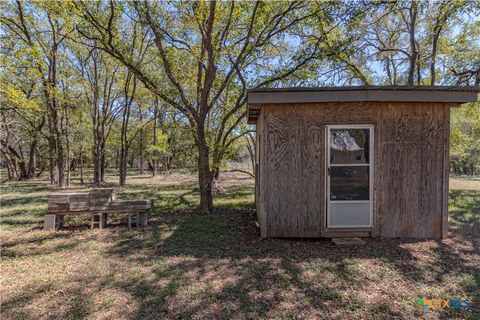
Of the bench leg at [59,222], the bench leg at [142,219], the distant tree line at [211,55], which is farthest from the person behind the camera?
the distant tree line at [211,55]

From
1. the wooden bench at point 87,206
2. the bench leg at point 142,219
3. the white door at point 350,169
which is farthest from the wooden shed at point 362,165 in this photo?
the wooden bench at point 87,206

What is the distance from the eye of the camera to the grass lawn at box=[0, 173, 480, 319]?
271cm

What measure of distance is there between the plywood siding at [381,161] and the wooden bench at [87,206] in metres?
3.34

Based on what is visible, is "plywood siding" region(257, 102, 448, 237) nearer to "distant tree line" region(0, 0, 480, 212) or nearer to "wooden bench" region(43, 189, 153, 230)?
"distant tree line" region(0, 0, 480, 212)

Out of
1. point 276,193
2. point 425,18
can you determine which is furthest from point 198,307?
point 425,18

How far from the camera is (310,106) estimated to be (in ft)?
15.8

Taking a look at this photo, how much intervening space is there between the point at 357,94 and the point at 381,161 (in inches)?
51.7

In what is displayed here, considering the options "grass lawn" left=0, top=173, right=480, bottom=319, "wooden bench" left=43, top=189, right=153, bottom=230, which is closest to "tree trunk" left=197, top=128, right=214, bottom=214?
"grass lawn" left=0, top=173, right=480, bottom=319

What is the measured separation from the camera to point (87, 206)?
563cm

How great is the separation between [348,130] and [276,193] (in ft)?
5.80

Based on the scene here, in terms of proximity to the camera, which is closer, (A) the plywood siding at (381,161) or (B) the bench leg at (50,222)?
(A) the plywood siding at (381,161)

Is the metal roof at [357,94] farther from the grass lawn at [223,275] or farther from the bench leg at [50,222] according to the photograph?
the bench leg at [50,222]

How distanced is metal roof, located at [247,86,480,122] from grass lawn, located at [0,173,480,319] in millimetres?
2536

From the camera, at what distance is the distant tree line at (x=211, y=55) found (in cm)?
664
